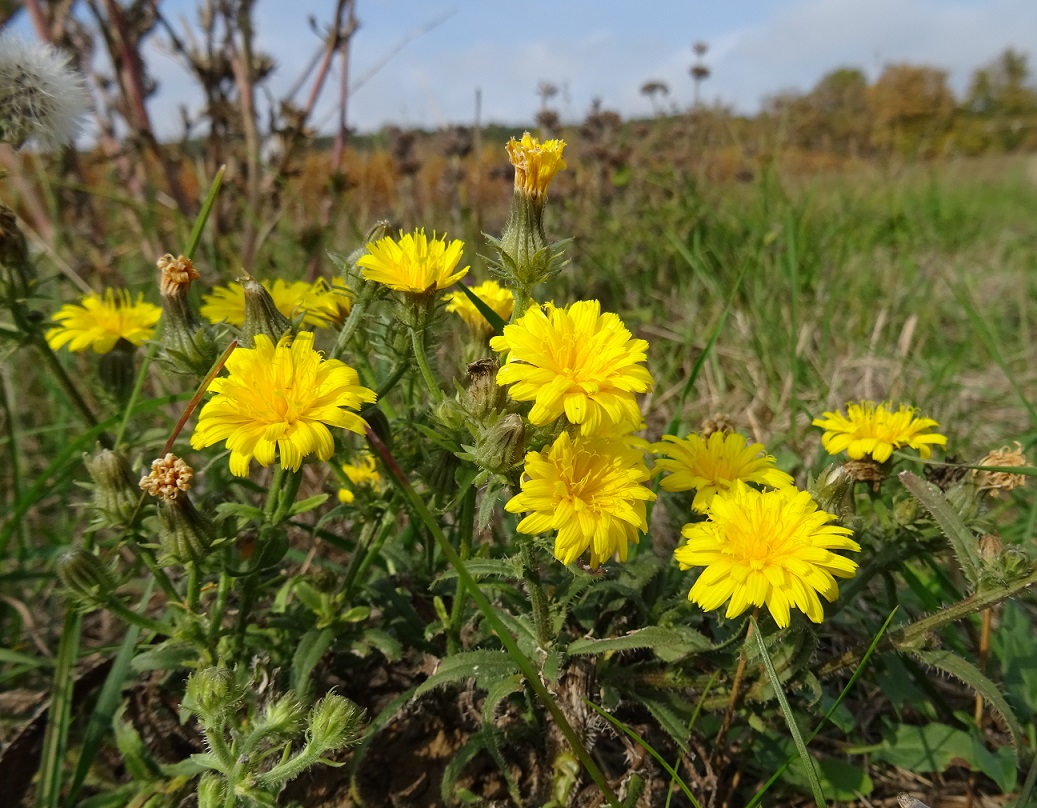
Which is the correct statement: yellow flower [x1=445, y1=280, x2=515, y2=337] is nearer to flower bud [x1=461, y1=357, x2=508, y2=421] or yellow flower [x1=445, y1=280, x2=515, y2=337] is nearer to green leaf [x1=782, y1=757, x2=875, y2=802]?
flower bud [x1=461, y1=357, x2=508, y2=421]

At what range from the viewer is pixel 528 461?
1196 millimetres

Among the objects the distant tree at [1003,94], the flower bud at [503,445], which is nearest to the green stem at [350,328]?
the flower bud at [503,445]

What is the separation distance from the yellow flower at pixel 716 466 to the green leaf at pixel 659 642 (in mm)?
307

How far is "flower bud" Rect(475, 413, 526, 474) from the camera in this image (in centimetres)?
120

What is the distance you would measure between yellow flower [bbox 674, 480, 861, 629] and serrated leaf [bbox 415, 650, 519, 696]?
0.46m

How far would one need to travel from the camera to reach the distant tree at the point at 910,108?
7.90 m

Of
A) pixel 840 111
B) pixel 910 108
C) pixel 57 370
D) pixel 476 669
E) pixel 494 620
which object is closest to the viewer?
pixel 494 620

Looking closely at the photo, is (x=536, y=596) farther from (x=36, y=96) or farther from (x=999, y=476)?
(x=36, y=96)

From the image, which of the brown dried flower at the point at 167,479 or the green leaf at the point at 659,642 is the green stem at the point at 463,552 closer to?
the green leaf at the point at 659,642

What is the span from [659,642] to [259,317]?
1.09 m

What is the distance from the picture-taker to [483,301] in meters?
1.72

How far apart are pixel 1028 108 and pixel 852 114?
17.1 meters

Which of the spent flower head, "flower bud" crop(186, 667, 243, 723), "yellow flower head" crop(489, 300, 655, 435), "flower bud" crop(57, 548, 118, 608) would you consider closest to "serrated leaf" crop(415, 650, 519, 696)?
"flower bud" crop(186, 667, 243, 723)

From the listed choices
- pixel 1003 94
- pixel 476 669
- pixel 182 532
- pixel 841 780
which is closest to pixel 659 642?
pixel 476 669
